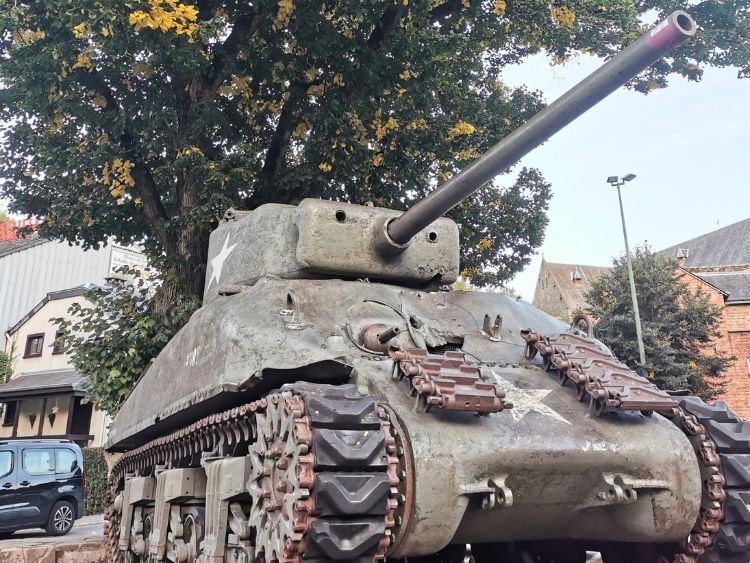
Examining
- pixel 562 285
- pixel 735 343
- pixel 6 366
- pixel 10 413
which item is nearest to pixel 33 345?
pixel 6 366

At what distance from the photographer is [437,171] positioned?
48.6ft

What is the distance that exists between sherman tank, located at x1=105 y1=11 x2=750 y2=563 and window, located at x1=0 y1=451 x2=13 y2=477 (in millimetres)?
8355

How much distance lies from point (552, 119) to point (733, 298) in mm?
32341

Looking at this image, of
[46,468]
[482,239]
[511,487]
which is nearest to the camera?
[511,487]

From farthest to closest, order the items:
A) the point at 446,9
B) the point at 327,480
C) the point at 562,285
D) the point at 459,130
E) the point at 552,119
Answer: the point at 562,285, the point at 459,130, the point at 446,9, the point at 552,119, the point at 327,480

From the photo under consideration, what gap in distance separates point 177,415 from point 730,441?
4241 millimetres

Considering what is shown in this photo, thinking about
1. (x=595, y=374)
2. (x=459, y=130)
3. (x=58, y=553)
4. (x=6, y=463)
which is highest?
(x=459, y=130)

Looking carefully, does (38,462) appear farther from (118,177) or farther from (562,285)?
(562,285)

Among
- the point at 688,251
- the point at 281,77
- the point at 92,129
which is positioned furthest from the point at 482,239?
the point at 688,251

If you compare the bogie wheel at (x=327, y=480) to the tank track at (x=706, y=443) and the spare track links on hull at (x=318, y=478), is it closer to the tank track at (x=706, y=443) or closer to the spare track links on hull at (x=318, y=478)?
the spare track links on hull at (x=318, y=478)

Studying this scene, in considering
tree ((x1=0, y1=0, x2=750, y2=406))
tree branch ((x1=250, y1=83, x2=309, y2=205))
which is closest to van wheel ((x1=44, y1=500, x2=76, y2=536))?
tree ((x1=0, y1=0, x2=750, y2=406))

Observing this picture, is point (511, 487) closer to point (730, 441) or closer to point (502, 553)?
point (730, 441)

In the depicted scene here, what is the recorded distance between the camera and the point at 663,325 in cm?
2544

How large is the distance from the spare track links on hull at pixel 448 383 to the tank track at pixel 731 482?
69.4 inches
